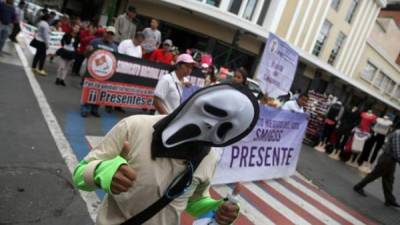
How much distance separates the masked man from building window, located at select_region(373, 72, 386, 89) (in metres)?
38.5

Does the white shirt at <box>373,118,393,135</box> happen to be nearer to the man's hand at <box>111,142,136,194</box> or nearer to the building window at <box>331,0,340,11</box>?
the man's hand at <box>111,142,136,194</box>

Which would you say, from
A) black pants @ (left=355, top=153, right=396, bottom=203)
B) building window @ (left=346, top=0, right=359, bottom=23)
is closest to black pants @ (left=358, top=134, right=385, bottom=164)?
black pants @ (left=355, top=153, right=396, bottom=203)

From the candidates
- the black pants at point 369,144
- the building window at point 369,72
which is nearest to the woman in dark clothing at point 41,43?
the black pants at point 369,144

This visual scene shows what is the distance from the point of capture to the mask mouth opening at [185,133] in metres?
1.52

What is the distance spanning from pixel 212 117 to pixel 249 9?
20.6m

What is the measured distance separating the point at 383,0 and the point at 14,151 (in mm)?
33055

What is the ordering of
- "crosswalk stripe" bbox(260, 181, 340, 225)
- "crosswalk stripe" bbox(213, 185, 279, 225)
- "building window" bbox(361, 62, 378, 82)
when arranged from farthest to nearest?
"building window" bbox(361, 62, 378, 82) → "crosswalk stripe" bbox(260, 181, 340, 225) → "crosswalk stripe" bbox(213, 185, 279, 225)

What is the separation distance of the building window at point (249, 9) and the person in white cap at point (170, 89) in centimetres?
1688

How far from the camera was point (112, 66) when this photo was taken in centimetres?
767

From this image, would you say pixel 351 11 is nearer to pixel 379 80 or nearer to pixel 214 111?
pixel 379 80

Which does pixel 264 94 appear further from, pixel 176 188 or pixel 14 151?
pixel 176 188

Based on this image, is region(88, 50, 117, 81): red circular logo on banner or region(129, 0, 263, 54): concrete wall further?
region(129, 0, 263, 54): concrete wall

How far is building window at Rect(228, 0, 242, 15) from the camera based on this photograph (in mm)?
20438

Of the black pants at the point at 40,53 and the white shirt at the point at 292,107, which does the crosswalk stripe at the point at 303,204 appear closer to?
the white shirt at the point at 292,107
